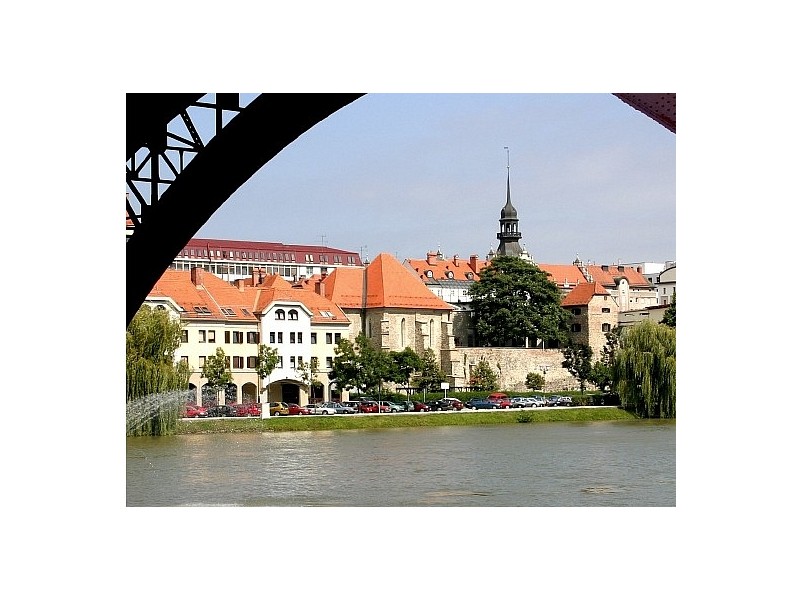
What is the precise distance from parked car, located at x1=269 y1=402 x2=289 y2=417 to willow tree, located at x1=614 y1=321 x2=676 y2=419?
8447 mm

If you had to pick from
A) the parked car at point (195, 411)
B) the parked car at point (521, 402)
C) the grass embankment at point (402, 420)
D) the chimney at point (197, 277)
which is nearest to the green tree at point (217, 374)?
the parked car at point (195, 411)

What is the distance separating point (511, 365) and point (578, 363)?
2.71 m

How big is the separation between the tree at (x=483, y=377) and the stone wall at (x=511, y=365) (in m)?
0.56

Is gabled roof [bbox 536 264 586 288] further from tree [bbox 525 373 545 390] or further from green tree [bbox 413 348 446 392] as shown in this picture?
green tree [bbox 413 348 446 392]

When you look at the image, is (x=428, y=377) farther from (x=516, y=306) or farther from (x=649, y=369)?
(x=649, y=369)

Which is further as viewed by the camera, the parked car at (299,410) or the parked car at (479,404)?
the parked car at (479,404)

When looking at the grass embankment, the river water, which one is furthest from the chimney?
the river water

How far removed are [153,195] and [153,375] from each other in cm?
1780

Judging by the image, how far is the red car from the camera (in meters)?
30.6

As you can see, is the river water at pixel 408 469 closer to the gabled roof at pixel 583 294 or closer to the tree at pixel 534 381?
the tree at pixel 534 381

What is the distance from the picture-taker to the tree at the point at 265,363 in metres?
36.4

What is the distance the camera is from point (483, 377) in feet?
140
